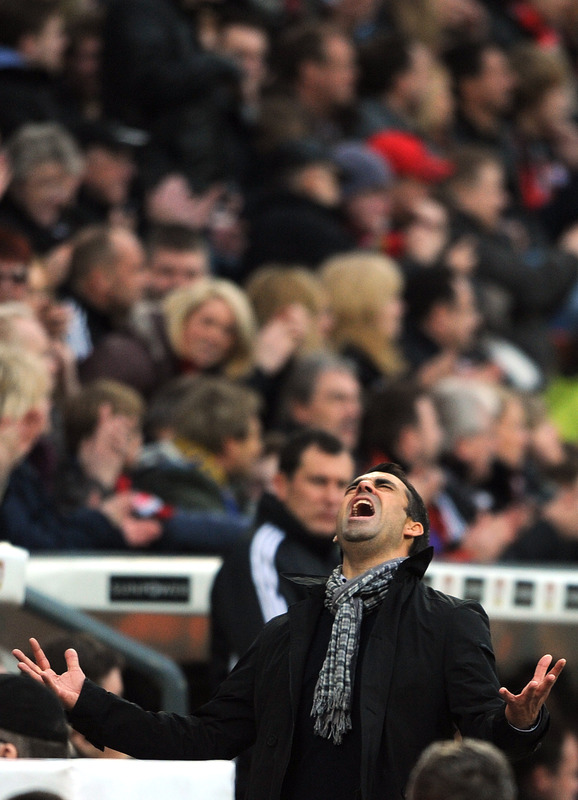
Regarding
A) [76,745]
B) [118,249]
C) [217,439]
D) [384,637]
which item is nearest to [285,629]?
[384,637]

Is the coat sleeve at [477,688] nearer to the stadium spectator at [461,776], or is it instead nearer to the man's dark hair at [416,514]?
the man's dark hair at [416,514]

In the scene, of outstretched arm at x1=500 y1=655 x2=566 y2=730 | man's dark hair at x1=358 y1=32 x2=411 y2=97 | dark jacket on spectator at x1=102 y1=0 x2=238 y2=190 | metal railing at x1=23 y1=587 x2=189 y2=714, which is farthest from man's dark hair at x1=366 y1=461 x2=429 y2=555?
man's dark hair at x1=358 y1=32 x2=411 y2=97

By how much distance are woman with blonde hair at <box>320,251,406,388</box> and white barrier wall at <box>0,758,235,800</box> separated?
5.59m

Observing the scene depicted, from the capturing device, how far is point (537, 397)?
9.99 metres

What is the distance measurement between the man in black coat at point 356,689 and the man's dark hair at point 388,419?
11.5ft

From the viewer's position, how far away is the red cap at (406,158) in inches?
470

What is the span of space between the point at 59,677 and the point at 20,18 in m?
5.79

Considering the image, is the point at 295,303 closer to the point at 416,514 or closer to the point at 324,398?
the point at 324,398

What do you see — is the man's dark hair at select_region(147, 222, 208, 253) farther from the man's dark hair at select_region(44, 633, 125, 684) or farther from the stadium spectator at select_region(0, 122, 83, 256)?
the man's dark hair at select_region(44, 633, 125, 684)

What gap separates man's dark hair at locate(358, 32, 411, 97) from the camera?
12.6 metres

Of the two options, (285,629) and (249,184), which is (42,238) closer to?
(249,184)

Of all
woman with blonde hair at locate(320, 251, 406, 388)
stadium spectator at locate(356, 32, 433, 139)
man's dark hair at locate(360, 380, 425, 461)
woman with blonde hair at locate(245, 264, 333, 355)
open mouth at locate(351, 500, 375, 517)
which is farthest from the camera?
stadium spectator at locate(356, 32, 433, 139)

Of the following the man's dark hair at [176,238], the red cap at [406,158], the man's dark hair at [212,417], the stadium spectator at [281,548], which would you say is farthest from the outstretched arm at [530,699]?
the red cap at [406,158]

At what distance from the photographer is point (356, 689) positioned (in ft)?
13.4
